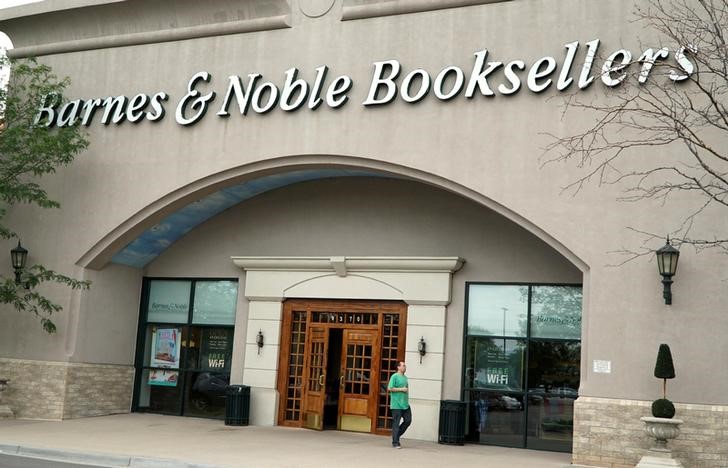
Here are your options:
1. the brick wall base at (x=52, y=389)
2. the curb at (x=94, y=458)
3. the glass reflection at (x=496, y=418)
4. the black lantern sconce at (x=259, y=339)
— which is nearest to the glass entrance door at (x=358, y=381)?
the black lantern sconce at (x=259, y=339)

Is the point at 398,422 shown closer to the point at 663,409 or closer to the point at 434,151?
the point at 663,409

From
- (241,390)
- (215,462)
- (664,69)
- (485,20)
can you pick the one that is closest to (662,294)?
(664,69)

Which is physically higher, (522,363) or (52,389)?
(522,363)

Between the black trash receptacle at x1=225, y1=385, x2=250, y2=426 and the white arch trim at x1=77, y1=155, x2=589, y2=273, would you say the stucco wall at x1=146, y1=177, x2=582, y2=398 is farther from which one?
the black trash receptacle at x1=225, y1=385, x2=250, y2=426

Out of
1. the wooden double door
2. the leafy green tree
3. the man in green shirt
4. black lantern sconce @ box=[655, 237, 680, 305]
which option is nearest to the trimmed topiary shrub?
black lantern sconce @ box=[655, 237, 680, 305]

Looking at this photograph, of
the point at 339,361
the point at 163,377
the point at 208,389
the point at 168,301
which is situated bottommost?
the point at 208,389

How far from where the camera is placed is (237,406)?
18875 millimetres

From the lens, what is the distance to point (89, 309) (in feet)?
63.5

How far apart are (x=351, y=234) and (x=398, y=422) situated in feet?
16.3

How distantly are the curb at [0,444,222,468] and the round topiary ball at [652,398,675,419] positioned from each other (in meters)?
6.82

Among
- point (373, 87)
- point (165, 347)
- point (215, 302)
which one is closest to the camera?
point (373, 87)

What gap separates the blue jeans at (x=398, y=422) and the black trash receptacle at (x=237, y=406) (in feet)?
14.6

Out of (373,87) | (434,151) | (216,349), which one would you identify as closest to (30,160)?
(216,349)

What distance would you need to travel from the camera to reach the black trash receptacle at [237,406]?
18.9 meters
